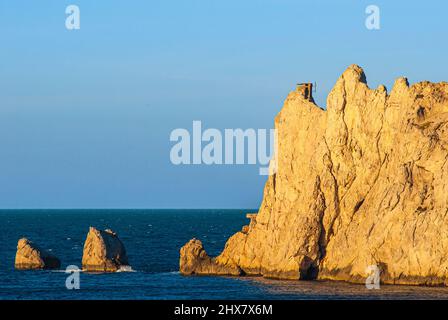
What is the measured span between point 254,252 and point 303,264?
842 cm

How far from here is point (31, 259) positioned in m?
120

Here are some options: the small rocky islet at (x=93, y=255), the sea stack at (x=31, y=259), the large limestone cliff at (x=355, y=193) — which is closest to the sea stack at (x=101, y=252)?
the small rocky islet at (x=93, y=255)

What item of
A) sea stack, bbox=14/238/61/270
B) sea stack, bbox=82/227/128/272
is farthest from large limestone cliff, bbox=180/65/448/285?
sea stack, bbox=14/238/61/270

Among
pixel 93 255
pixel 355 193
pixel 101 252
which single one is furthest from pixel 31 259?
pixel 355 193

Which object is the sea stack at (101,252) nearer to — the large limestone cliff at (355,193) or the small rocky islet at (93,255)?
the small rocky islet at (93,255)

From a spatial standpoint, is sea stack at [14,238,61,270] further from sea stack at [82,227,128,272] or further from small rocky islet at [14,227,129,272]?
sea stack at [82,227,128,272]

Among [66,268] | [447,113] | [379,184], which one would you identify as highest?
[447,113]

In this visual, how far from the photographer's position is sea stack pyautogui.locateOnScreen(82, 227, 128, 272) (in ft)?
380

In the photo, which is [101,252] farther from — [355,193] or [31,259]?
A: [355,193]

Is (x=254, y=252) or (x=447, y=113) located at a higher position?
(x=447, y=113)

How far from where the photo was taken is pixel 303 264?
10169 centimetres
